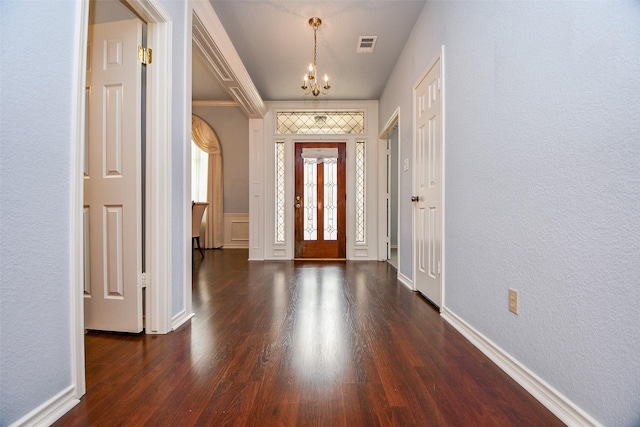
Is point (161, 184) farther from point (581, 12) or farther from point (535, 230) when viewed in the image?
point (581, 12)

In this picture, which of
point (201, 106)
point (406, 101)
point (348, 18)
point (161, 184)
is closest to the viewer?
point (161, 184)

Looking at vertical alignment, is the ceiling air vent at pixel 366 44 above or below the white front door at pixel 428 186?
above

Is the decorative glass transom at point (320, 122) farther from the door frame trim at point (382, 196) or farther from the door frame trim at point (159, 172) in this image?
the door frame trim at point (159, 172)

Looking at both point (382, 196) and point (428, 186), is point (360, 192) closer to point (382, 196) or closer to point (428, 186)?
point (382, 196)

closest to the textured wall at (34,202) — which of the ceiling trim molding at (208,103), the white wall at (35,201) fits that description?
the white wall at (35,201)

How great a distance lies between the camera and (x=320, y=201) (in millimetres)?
5445

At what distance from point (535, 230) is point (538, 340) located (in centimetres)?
45

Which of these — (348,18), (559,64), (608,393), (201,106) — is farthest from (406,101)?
(201,106)

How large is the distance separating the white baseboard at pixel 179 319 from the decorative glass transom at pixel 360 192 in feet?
11.8

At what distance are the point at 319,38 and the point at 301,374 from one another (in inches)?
131

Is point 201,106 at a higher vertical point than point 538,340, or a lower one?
higher

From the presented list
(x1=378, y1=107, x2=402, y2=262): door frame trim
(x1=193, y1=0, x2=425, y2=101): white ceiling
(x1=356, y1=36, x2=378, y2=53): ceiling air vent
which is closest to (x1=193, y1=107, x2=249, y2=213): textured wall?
(x1=193, y1=0, x2=425, y2=101): white ceiling

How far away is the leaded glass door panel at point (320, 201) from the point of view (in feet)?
17.8

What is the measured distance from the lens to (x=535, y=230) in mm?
1340
